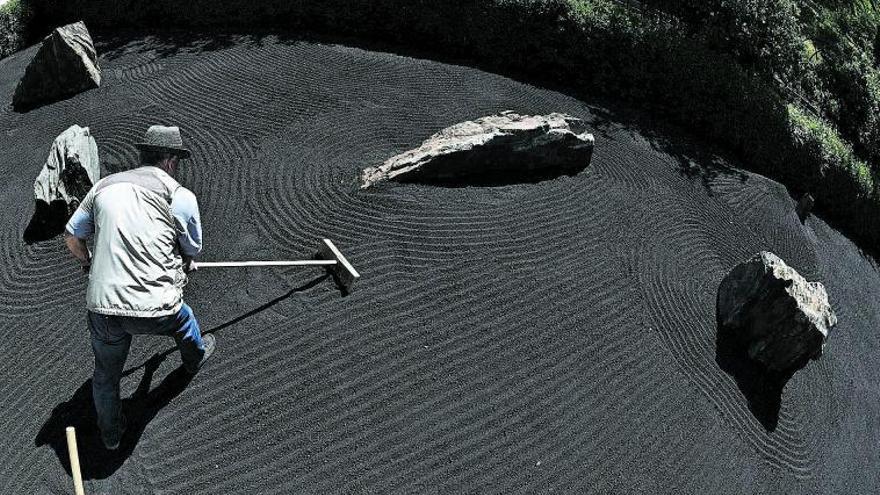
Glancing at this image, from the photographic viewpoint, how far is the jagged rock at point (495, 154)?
8.26 m

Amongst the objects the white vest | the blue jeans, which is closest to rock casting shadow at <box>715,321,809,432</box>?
the blue jeans

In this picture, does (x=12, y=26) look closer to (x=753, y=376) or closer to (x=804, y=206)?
(x=753, y=376)

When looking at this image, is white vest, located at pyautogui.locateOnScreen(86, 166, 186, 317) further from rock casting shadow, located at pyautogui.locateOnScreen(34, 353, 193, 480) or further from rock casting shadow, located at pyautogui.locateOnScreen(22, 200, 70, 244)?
rock casting shadow, located at pyautogui.locateOnScreen(22, 200, 70, 244)

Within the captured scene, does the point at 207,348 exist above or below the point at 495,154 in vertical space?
below

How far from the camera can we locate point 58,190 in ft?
24.5

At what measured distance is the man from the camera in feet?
15.1

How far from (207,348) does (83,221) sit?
188 cm

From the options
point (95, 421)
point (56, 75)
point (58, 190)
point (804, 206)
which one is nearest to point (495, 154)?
point (58, 190)

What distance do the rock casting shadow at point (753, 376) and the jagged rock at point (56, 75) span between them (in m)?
10.7

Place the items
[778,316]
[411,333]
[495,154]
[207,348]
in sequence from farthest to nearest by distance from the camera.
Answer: [495,154] < [778,316] < [411,333] < [207,348]

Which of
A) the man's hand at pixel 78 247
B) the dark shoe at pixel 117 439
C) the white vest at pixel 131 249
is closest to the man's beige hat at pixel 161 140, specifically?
the white vest at pixel 131 249

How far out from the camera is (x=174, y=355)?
6.16m

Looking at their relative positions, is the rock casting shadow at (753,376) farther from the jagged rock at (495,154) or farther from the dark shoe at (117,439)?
the dark shoe at (117,439)

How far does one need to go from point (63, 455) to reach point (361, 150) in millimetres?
5266
